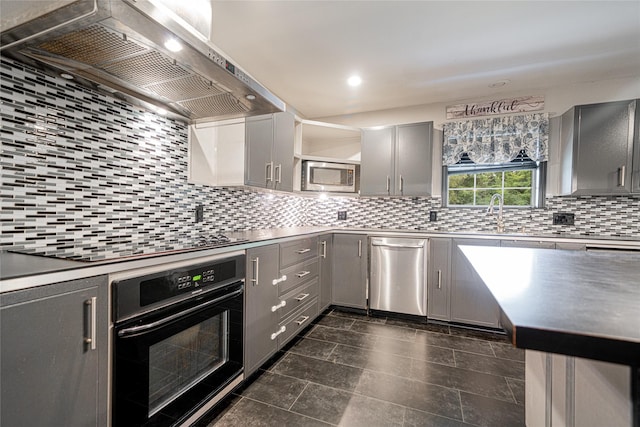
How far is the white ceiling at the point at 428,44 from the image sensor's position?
183 cm

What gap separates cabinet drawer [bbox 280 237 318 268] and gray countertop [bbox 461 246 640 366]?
143 centimetres

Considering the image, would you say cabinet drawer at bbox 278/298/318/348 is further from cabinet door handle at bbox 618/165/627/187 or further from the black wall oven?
cabinet door handle at bbox 618/165/627/187

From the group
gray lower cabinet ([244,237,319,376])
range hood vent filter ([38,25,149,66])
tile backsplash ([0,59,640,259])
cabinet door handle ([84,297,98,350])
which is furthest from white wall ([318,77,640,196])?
cabinet door handle ([84,297,98,350])

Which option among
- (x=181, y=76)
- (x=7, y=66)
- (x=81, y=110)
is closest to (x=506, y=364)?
(x=181, y=76)

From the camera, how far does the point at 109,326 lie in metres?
1.00

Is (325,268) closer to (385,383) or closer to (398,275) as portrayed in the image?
(398,275)

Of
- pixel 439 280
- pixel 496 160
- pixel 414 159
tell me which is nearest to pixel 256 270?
pixel 439 280

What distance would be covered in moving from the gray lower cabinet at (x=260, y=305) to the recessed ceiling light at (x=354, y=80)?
6.20 ft

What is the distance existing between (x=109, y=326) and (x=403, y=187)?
9.66ft

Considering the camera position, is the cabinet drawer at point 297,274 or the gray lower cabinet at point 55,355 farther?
the cabinet drawer at point 297,274

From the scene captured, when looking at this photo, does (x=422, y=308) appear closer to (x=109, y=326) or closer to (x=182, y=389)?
(x=182, y=389)

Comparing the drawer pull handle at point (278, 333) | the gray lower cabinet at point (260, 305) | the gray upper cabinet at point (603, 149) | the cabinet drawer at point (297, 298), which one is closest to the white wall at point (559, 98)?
the gray upper cabinet at point (603, 149)

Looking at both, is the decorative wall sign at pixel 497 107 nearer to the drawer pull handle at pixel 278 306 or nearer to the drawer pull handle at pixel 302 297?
the drawer pull handle at pixel 302 297

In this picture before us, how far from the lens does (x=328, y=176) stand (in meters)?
3.28
